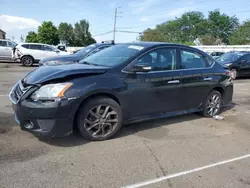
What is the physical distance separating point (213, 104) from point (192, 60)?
4.07 feet

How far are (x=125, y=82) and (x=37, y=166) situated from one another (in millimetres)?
1797

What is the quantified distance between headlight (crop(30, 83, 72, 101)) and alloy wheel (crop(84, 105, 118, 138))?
55cm

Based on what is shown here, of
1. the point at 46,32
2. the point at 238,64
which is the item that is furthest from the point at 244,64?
the point at 46,32

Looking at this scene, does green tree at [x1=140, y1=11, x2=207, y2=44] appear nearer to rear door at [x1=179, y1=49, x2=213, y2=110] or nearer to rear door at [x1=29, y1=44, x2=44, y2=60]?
rear door at [x1=29, y1=44, x2=44, y2=60]

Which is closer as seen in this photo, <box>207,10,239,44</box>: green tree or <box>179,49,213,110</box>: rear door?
<box>179,49,213,110</box>: rear door

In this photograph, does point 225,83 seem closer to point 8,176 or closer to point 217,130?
point 217,130

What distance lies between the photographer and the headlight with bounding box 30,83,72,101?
3.24 meters

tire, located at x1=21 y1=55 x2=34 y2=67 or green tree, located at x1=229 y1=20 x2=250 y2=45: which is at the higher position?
green tree, located at x1=229 y1=20 x2=250 y2=45

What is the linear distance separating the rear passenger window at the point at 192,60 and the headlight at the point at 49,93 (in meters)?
2.48

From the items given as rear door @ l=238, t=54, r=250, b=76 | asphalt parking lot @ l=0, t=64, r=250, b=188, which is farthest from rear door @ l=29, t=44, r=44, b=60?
rear door @ l=238, t=54, r=250, b=76

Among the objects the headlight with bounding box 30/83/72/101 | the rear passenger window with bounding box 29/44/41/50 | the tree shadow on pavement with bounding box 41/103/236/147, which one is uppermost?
the rear passenger window with bounding box 29/44/41/50

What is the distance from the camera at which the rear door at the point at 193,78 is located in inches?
183

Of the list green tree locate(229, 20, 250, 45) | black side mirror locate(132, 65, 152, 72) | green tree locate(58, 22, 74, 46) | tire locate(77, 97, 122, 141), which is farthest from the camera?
green tree locate(58, 22, 74, 46)

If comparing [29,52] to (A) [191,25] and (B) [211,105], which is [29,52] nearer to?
(B) [211,105]
